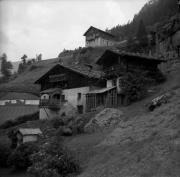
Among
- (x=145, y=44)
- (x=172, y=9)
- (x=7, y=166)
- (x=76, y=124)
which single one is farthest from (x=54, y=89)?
(x=172, y=9)

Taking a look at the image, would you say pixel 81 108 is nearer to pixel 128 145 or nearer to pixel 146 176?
pixel 128 145

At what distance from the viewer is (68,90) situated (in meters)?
48.2

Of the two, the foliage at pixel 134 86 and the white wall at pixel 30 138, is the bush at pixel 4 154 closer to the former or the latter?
the white wall at pixel 30 138

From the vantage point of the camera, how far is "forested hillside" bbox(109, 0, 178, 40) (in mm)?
93875

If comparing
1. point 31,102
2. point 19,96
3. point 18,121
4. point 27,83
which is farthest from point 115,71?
point 27,83

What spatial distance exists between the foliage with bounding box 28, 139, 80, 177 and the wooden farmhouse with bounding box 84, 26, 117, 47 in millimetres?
83521

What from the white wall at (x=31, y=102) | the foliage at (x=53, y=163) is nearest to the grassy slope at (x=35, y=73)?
the white wall at (x=31, y=102)

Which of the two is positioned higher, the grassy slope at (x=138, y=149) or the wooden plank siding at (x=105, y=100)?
the wooden plank siding at (x=105, y=100)

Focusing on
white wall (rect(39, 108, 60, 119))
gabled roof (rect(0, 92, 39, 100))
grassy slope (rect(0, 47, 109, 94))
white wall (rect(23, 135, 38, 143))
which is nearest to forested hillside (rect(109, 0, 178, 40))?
grassy slope (rect(0, 47, 109, 94))

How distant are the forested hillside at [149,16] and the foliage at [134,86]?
52.0 m

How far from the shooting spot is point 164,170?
1355cm

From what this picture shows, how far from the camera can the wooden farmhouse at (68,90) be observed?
45938 millimetres

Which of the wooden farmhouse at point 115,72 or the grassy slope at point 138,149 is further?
the wooden farmhouse at point 115,72

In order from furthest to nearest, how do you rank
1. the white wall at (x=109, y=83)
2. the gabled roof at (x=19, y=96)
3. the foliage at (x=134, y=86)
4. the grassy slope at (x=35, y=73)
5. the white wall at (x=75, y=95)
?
the grassy slope at (x=35, y=73) → the gabled roof at (x=19, y=96) → the white wall at (x=75, y=95) → the white wall at (x=109, y=83) → the foliage at (x=134, y=86)
